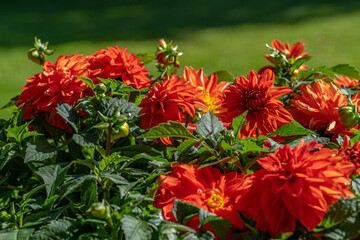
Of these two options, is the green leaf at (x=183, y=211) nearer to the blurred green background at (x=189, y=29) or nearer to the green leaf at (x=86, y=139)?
the green leaf at (x=86, y=139)

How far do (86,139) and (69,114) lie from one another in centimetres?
8

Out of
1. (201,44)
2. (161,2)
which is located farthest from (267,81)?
(161,2)

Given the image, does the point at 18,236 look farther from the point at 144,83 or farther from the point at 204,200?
A: the point at 144,83

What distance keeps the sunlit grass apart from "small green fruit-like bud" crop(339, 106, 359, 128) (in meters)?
4.20

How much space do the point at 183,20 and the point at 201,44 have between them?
4.73 ft

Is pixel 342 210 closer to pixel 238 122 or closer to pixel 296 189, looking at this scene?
pixel 296 189

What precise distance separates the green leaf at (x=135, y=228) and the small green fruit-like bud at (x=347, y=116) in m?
0.46

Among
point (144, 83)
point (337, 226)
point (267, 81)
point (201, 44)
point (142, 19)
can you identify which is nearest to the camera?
point (337, 226)

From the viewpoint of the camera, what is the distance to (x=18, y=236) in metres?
0.89

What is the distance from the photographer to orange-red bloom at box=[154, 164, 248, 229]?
2.98ft

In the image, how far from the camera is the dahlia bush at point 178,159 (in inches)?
32.3

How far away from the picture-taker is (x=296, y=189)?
0.80m

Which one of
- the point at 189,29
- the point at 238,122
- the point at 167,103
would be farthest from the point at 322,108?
the point at 189,29

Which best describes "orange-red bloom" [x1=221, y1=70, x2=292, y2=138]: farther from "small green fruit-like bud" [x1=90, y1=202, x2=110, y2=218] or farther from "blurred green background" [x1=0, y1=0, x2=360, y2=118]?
"blurred green background" [x1=0, y1=0, x2=360, y2=118]
